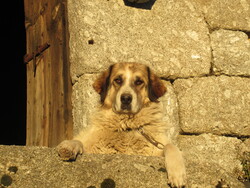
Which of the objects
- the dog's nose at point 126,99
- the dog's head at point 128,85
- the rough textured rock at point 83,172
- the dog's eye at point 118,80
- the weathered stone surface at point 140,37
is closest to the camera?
the rough textured rock at point 83,172

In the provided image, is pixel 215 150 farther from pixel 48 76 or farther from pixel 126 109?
pixel 48 76

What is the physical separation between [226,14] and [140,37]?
127cm

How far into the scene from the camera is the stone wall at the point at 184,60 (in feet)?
15.7

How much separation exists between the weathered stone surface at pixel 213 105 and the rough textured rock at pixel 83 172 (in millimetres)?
2036

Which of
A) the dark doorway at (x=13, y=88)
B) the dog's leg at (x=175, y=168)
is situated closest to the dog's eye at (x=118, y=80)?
the dog's leg at (x=175, y=168)

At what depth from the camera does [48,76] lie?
565cm

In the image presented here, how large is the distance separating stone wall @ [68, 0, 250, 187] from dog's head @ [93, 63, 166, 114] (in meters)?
0.38

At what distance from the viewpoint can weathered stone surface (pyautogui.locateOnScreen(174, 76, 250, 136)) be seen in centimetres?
500

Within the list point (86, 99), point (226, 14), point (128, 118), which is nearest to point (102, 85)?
point (86, 99)

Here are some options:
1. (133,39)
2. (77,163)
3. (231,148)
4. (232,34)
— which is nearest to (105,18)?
(133,39)

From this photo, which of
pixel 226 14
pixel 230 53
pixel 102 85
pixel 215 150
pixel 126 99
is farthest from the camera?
pixel 226 14

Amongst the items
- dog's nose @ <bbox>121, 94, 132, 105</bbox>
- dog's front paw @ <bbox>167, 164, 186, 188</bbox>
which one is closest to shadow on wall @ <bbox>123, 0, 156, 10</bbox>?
dog's nose @ <bbox>121, 94, 132, 105</bbox>

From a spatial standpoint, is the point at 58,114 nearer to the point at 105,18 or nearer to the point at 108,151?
the point at 105,18

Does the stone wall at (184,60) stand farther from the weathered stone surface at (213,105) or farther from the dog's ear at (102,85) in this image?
the dog's ear at (102,85)
